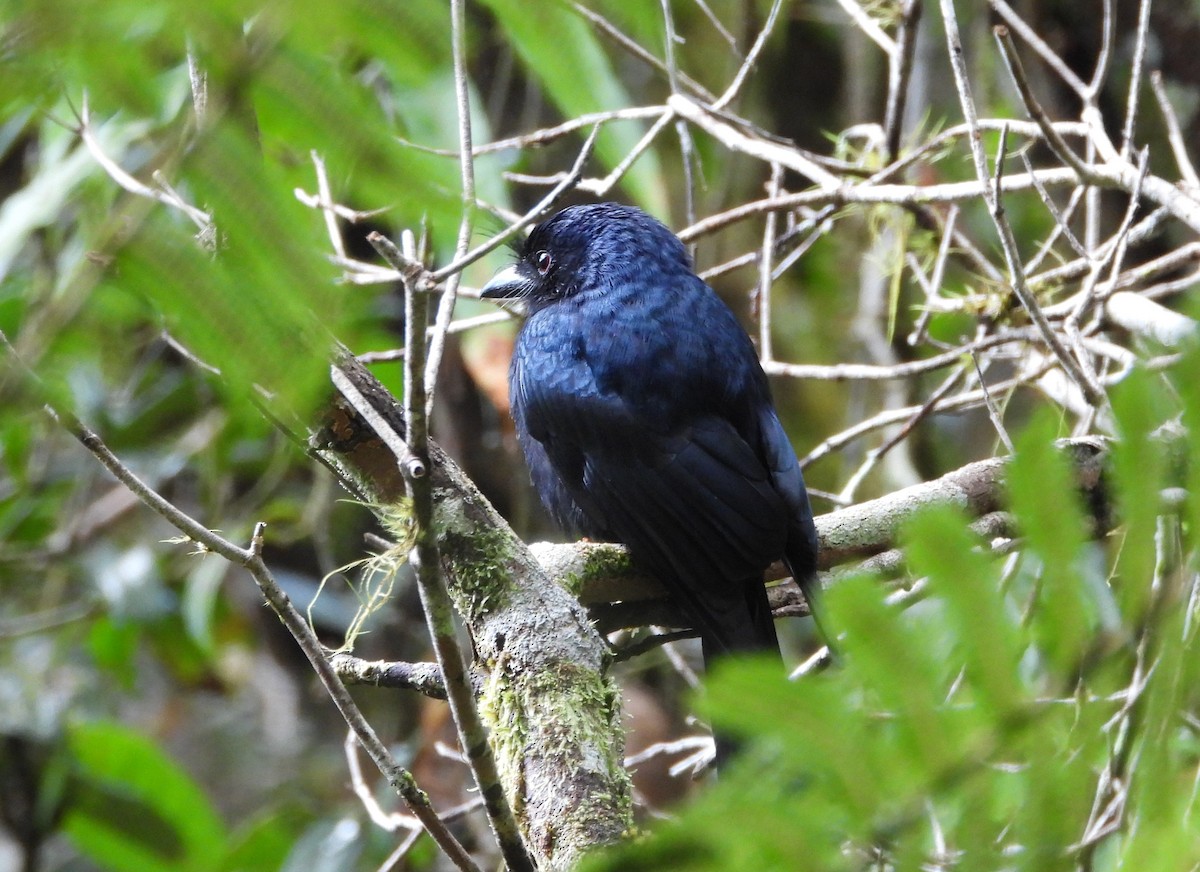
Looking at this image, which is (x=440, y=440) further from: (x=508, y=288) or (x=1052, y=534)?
(x=1052, y=534)

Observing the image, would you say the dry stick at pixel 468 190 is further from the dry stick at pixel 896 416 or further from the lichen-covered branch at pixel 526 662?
the dry stick at pixel 896 416

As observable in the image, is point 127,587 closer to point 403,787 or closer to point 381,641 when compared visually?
point 381,641

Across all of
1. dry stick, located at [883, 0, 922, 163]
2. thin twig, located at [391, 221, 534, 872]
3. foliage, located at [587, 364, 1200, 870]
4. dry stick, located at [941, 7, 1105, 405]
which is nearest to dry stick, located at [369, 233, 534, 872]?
thin twig, located at [391, 221, 534, 872]

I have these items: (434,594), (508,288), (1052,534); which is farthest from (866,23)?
(1052,534)

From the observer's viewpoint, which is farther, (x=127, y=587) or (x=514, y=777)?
(x=127, y=587)

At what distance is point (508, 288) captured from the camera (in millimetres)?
3707

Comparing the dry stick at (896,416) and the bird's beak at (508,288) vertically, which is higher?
the bird's beak at (508,288)

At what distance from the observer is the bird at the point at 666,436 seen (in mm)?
2732

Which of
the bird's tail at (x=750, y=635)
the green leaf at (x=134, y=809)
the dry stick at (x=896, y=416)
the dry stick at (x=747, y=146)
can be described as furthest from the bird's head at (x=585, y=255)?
the green leaf at (x=134, y=809)

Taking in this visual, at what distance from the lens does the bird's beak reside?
3.70m

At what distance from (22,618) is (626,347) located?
324 centimetres

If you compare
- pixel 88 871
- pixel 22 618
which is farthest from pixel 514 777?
pixel 88 871

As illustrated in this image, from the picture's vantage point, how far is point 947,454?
18.3 feet

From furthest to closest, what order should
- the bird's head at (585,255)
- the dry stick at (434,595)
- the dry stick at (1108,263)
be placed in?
1. the bird's head at (585,255)
2. the dry stick at (1108,263)
3. the dry stick at (434,595)
